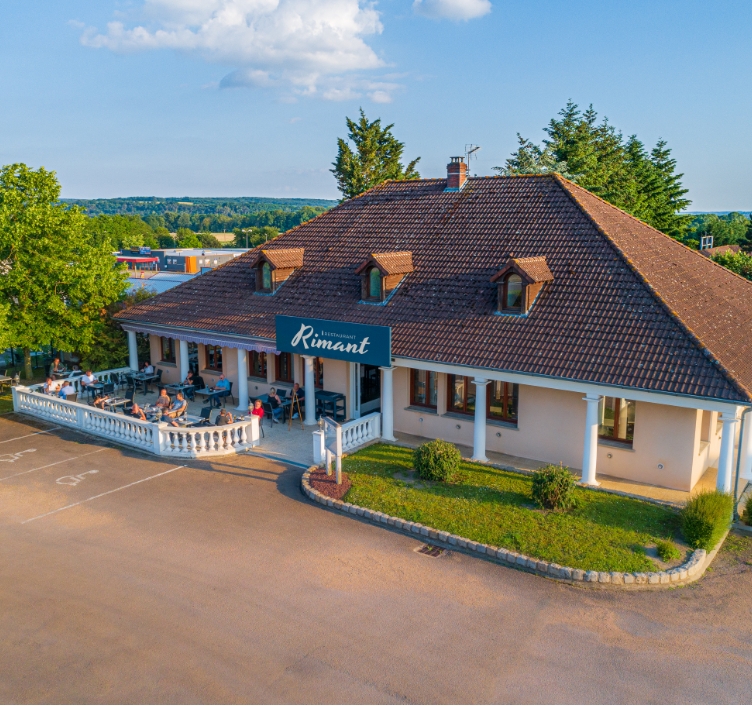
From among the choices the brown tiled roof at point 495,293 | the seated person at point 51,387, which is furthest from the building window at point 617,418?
the seated person at point 51,387

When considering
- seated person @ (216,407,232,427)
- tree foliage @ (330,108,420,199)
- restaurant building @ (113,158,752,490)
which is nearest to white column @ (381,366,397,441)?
restaurant building @ (113,158,752,490)

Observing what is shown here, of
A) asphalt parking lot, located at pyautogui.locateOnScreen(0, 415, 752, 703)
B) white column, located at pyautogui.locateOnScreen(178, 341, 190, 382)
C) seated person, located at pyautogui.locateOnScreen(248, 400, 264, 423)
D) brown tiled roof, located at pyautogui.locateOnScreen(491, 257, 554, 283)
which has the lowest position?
asphalt parking lot, located at pyautogui.locateOnScreen(0, 415, 752, 703)

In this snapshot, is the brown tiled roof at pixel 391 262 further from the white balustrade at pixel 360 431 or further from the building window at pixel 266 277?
the white balustrade at pixel 360 431

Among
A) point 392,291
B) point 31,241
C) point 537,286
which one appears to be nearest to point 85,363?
point 31,241

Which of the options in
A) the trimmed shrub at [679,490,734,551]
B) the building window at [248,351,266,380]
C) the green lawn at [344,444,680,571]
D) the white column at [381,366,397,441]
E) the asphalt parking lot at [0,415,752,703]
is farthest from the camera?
the building window at [248,351,266,380]

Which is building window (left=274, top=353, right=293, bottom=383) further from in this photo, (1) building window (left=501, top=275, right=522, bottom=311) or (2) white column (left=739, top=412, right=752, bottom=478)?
(2) white column (left=739, top=412, right=752, bottom=478)

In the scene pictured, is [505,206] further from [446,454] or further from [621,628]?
[621,628]
